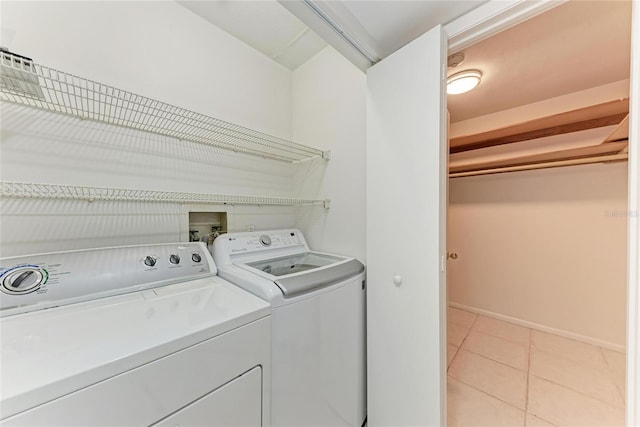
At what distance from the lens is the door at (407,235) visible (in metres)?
1.01

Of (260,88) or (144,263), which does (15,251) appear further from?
(260,88)

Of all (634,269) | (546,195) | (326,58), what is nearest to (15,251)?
(326,58)

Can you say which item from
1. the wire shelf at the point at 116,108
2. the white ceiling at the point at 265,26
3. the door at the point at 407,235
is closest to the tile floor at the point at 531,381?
the door at the point at 407,235

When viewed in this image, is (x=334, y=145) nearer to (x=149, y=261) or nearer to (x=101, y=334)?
(x=149, y=261)

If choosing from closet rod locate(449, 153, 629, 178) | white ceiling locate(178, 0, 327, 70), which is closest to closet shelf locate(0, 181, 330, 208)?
white ceiling locate(178, 0, 327, 70)

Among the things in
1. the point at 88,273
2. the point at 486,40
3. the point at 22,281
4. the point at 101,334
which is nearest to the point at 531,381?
the point at 486,40

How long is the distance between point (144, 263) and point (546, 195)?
11.8 ft

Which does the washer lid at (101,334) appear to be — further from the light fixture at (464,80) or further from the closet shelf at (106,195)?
the light fixture at (464,80)

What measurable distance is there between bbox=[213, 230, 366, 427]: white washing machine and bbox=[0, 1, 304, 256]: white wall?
0.46 m

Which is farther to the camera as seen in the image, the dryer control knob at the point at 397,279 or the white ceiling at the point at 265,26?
the white ceiling at the point at 265,26

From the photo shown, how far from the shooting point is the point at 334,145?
5.76ft

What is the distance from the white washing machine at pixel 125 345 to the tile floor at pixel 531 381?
1.54 meters

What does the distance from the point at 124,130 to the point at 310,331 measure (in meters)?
1.51

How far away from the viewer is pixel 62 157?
111cm
